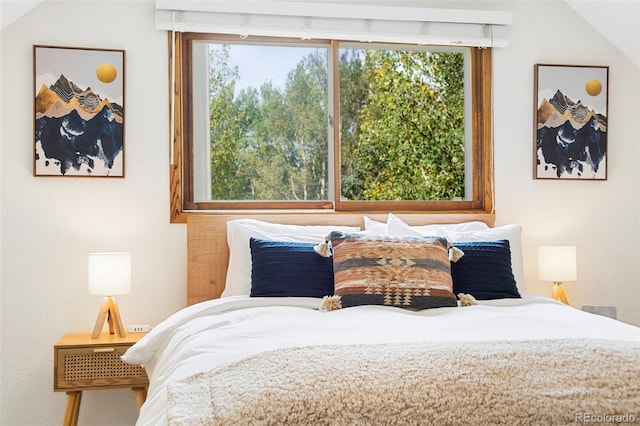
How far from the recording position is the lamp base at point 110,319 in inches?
119

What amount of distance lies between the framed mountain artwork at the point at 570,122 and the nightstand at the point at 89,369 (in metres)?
2.36

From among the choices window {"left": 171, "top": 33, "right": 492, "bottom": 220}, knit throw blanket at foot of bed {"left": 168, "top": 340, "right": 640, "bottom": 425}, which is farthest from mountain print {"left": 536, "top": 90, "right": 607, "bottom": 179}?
knit throw blanket at foot of bed {"left": 168, "top": 340, "right": 640, "bottom": 425}

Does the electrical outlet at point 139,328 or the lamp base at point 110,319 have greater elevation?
the lamp base at point 110,319

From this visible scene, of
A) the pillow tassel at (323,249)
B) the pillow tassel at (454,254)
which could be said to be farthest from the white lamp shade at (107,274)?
the pillow tassel at (454,254)

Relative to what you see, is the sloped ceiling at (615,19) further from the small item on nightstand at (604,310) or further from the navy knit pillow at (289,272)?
the navy knit pillow at (289,272)

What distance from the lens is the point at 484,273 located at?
286 centimetres

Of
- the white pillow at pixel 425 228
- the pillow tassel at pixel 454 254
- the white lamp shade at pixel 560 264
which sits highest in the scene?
the white pillow at pixel 425 228

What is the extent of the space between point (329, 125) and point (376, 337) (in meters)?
1.89

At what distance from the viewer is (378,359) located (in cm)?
159

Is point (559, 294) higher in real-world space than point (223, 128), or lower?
lower

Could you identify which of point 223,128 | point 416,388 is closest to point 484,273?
point 416,388

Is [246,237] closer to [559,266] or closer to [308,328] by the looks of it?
[308,328]

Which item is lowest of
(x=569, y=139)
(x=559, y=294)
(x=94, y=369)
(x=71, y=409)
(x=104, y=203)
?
(x=71, y=409)

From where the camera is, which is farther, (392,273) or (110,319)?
(110,319)
